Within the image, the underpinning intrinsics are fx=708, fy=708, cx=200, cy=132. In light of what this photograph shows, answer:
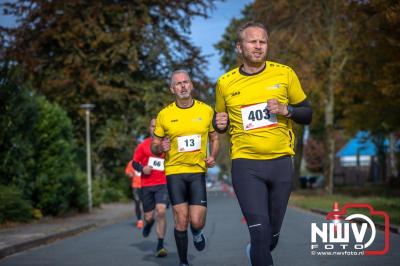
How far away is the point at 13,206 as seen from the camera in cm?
1706

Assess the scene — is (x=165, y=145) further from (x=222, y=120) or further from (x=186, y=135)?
(x=222, y=120)

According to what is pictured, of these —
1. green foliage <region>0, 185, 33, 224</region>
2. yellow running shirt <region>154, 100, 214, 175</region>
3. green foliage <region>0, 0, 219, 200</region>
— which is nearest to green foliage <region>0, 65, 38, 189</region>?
green foliage <region>0, 185, 33, 224</region>

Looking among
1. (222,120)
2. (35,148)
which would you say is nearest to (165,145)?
(222,120)

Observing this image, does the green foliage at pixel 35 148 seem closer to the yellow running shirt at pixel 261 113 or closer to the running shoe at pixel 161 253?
the running shoe at pixel 161 253

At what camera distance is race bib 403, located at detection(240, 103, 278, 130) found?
5930 mm

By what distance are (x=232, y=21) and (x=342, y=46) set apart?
654 inches

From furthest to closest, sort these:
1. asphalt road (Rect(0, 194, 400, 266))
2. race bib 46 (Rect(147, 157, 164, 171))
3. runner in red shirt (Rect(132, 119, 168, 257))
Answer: race bib 46 (Rect(147, 157, 164, 171))
runner in red shirt (Rect(132, 119, 168, 257))
asphalt road (Rect(0, 194, 400, 266))

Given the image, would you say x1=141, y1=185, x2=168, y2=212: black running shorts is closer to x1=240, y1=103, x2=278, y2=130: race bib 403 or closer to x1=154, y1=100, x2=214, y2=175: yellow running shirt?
x1=154, y1=100, x2=214, y2=175: yellow running shirt

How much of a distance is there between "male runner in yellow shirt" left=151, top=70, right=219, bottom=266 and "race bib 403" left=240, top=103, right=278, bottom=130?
2381 mm

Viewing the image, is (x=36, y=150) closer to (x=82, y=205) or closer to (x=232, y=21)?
(x=82, y=205)

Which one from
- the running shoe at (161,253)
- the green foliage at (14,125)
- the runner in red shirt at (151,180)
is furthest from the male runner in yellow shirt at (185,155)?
the green foliage at (14,125)

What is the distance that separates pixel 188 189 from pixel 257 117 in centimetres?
261

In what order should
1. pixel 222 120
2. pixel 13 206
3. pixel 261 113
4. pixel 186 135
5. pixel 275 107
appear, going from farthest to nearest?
pixel 13 206 < pixel 186 135 < pixel 222 120 < pixel 261 113 < pixel 275 107

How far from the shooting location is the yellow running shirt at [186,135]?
8.36 meters
